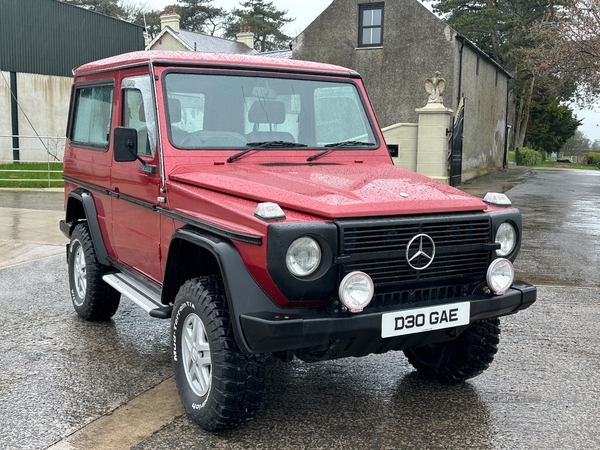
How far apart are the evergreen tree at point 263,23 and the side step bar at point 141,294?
54.2 m

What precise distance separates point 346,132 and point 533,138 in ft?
160

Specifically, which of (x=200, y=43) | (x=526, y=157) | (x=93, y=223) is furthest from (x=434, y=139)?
(x=526, y=157)

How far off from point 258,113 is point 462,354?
2026mm

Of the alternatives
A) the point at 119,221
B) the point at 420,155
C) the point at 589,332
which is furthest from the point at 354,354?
the point at 420,155

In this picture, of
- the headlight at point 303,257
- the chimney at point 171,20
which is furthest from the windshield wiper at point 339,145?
the chimney at point 171,20

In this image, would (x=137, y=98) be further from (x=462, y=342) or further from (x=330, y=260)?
(x=462, y=342)

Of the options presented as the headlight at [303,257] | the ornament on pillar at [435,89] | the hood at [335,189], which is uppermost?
the ornament on pillar at [435,89]

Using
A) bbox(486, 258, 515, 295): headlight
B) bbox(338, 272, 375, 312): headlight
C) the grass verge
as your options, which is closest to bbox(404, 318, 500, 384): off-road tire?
bbox(486, 258, 515, 295): headlight

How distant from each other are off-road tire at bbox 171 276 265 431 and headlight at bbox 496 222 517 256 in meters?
1.47

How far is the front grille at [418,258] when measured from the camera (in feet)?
11.1

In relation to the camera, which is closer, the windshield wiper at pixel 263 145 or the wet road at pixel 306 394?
the wet road at pixel 306 394

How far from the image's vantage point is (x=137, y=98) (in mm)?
4812

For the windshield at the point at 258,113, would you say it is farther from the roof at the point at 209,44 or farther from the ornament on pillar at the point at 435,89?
the roof at the point at 209,44

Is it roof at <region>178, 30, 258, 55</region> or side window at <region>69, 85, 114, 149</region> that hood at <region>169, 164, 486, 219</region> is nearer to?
side window at <region>69, 85, 114, 149</region>
